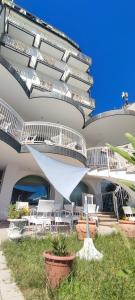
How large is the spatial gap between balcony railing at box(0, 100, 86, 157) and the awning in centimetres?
512

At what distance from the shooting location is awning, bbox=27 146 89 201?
4456mm

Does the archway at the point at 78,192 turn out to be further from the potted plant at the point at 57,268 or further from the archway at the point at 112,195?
the potted plant at the point at 57,268

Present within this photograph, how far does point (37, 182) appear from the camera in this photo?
13477mm

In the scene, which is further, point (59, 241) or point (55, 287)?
point (59, 241)

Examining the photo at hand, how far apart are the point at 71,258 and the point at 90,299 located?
0.70 meters

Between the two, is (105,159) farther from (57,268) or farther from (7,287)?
(7,287)

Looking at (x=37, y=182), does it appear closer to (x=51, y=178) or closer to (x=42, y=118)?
(x=42, y=118)

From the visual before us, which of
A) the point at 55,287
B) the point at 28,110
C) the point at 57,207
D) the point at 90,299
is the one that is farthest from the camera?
the point at 28,110

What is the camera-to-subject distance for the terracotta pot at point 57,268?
3.48 m

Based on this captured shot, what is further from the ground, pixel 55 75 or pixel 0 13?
pixel 0 13

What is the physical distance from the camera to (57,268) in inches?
138

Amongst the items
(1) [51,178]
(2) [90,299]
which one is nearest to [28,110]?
(1) [51,178]

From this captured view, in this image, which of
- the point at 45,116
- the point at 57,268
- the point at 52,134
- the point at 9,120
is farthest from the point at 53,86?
the point at 57,268

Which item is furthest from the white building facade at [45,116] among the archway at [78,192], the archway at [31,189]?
the archway at [31,189]
